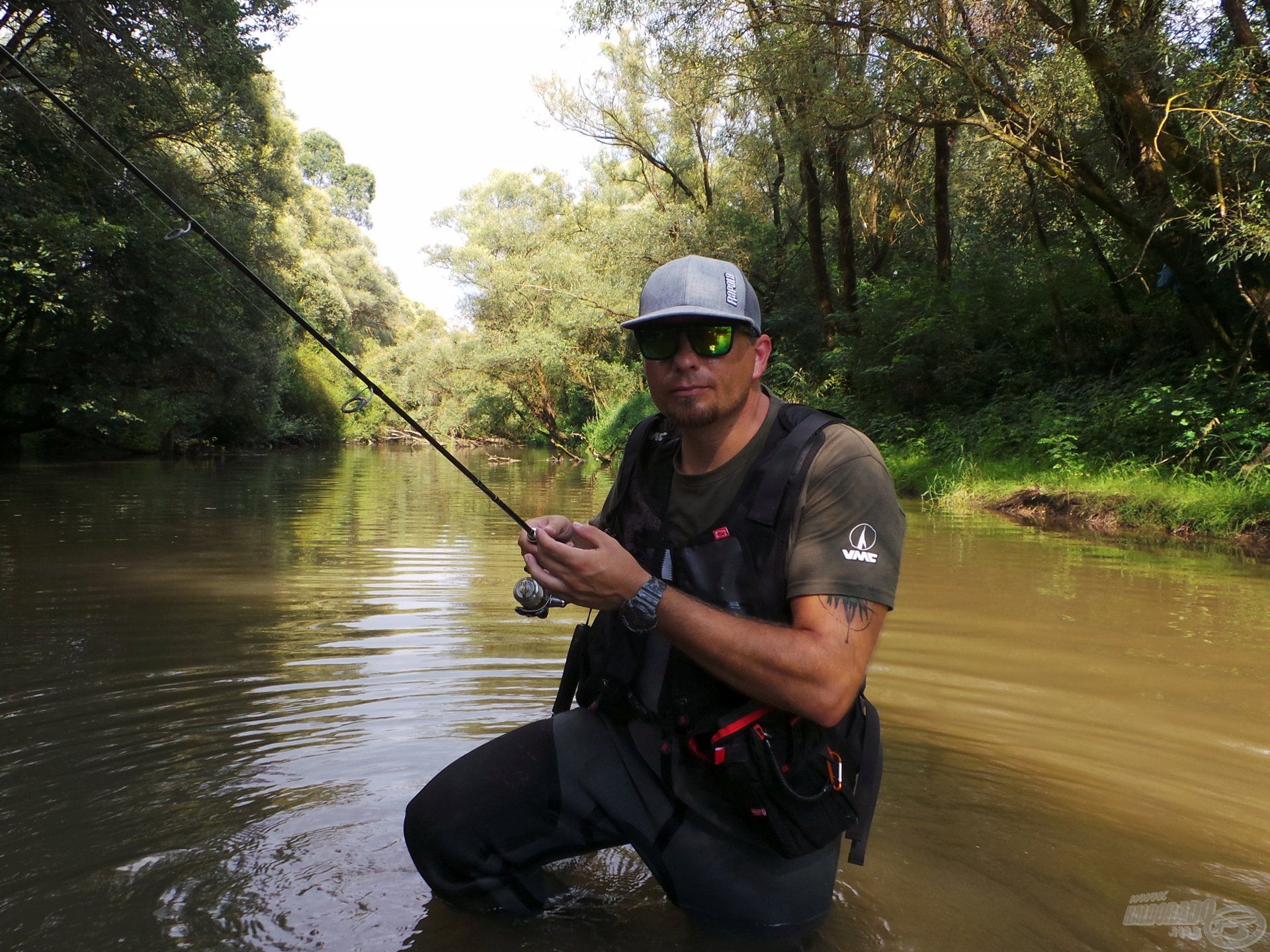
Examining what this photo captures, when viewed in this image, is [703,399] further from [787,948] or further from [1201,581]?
[1201,581]

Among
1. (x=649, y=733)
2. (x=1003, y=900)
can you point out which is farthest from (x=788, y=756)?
(x=1003, y=900)

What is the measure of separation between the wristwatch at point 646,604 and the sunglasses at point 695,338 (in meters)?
0.57

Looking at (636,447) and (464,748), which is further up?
(636,447)

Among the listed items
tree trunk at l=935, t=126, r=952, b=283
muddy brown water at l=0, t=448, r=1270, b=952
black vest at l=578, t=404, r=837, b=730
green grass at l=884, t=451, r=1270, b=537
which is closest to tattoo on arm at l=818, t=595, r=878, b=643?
black vest at l=578, t=404, r=837, b=730

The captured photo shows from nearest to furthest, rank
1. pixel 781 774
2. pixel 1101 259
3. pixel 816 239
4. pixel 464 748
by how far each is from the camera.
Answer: pixel 781 774 → pixel 464 748 → pixel 1101 259 → pixel 816 239

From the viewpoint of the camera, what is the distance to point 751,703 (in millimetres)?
2254

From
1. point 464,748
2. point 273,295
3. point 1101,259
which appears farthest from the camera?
point 1101,259

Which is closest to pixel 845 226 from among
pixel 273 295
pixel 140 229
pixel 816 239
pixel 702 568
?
pixel 816 239

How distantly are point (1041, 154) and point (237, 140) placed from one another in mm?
14429

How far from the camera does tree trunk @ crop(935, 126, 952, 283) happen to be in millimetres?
17656

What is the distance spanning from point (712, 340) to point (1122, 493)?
1018cm

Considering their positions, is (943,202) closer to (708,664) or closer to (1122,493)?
(1122,493)

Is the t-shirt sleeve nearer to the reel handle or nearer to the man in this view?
the man

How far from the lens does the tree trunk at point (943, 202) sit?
1766 cm
